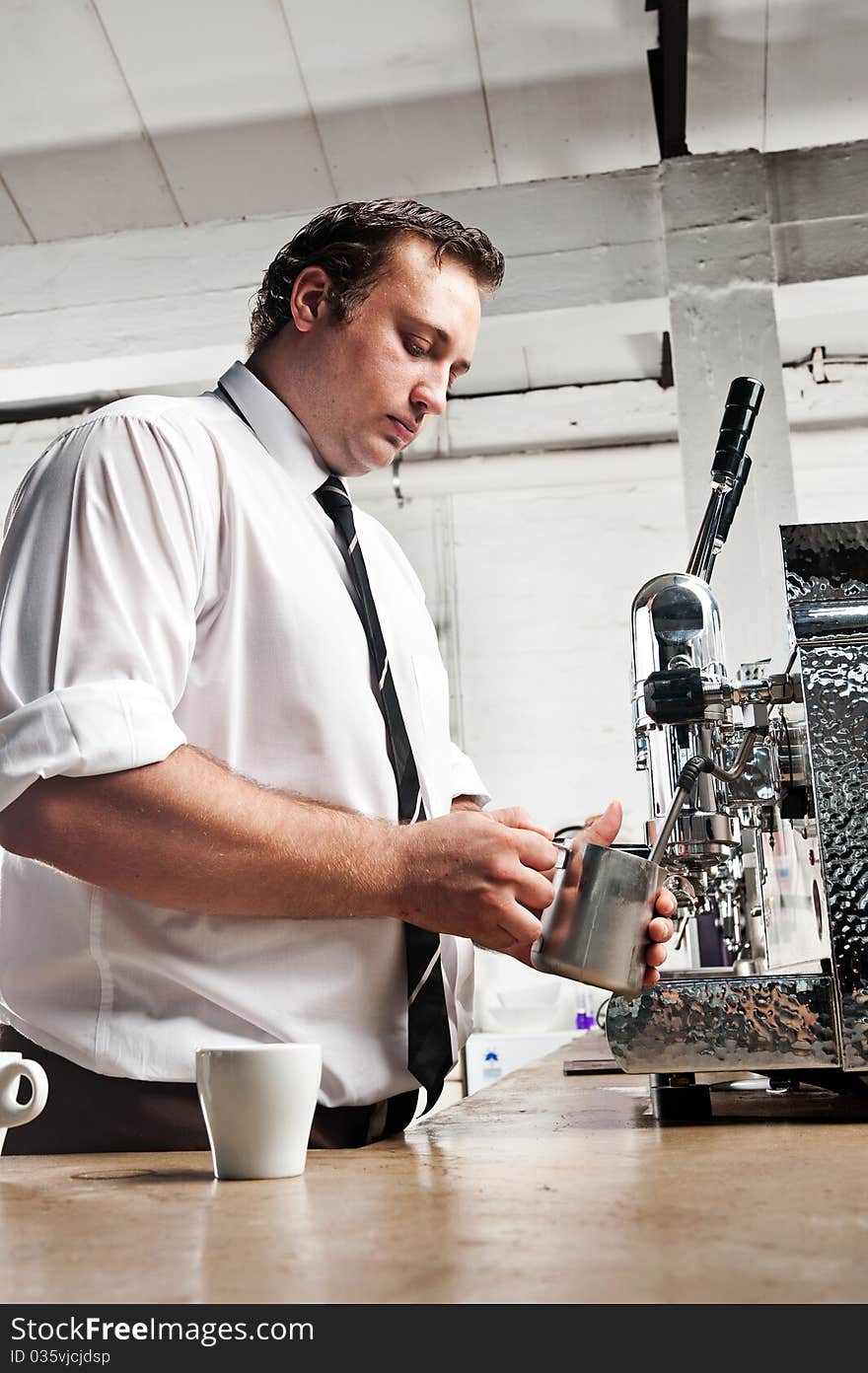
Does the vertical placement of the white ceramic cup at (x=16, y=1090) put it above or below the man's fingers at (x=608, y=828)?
below

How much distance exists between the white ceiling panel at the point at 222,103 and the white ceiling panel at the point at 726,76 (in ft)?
3.36

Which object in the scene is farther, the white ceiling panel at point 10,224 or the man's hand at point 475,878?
the white ceiling panel at point 10,224

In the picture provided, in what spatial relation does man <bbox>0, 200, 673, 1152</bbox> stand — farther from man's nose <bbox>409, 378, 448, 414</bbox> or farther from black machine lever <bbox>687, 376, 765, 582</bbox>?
black machine lever <bbox>687, 376, 765, 582</bbox>

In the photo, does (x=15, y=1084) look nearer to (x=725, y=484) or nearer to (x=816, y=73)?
(x=725, y=484)

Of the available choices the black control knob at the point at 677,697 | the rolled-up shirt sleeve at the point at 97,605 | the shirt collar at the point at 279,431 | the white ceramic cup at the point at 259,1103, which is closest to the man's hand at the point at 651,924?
the black control knob at the point at 677,697

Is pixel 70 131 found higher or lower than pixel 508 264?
higher

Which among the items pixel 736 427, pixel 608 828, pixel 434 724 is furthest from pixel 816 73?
pixel 608 828

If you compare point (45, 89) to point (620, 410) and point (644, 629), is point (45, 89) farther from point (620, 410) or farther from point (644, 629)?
point (644, 629)

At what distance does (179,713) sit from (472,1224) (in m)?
0.65

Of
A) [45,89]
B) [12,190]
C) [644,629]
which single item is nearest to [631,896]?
[644,629]

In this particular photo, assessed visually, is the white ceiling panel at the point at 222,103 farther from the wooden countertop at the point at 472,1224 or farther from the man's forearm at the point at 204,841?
the wooden countertop at the point at 472,1224

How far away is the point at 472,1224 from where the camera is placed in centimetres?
51

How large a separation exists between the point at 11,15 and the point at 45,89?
0.24 m

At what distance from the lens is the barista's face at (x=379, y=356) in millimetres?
1327
